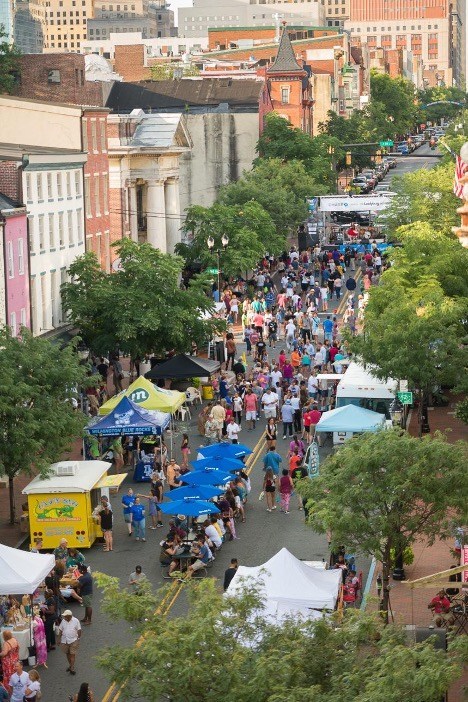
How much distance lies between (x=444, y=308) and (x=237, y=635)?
28177mm

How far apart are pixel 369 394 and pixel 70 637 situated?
19.7 meters

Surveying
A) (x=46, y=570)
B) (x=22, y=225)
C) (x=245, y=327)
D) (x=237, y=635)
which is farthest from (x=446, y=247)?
(x=237, y=635)

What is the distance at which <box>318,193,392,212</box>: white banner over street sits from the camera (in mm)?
97062

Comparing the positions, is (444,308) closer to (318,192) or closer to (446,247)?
(446,247)

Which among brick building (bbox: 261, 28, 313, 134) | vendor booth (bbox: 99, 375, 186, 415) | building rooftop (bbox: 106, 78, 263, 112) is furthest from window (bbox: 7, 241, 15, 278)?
brick building (bbox: 261, 28, 313, 134)

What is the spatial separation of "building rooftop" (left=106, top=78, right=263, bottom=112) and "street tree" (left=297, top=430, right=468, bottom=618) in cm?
7463

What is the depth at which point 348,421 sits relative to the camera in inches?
1676

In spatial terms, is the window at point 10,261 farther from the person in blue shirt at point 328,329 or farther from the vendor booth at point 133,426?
the person in blue shirt at point 328,329

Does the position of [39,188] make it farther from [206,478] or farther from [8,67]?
[8,67]

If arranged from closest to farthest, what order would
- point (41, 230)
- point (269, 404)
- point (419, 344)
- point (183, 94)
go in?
point (419, 344) → point (269, 404) → point (41, 230) → point (183, 94)

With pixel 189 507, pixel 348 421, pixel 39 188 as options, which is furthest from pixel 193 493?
pixel 39 188

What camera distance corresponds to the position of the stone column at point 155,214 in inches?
3228

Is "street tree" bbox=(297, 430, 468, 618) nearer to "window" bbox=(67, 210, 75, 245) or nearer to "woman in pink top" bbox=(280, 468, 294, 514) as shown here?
"woman in pink top" bbox=(280, 468, 294, 514)

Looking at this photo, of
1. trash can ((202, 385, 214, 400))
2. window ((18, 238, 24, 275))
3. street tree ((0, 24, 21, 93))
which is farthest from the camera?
street tree ((0, 24, 21, 93))
